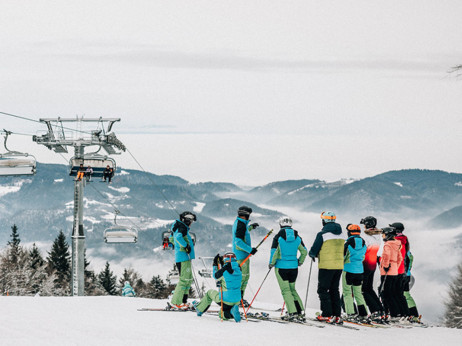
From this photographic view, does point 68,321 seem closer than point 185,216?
Yes

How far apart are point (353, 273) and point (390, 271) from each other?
1177 mm

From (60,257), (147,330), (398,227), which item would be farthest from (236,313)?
(60,257)

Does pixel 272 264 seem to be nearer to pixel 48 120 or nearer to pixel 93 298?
pixel 93 298

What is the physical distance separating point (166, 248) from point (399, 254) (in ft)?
21.0

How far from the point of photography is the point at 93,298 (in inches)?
619

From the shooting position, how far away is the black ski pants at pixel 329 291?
42.8 ft

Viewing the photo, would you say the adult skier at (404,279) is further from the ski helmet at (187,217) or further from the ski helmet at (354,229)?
the ski helmet at (187,217)

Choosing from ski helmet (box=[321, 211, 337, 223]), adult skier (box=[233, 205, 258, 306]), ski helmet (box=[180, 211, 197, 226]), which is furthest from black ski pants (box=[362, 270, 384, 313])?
ski helmet (box=[180, 211, 197, 226])

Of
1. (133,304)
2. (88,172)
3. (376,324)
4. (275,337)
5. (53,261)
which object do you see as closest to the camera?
(275,337)

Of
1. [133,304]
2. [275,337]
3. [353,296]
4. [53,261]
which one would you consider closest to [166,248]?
[133,304]

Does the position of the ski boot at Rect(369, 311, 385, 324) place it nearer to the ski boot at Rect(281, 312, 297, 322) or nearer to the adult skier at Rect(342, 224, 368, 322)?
the adult skier at Rect(342, 224, 368, 322)

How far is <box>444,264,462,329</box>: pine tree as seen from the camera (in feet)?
206

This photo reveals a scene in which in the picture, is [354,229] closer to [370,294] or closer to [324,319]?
[370,294]

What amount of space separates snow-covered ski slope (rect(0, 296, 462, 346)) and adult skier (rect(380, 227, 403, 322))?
0.82 meters
